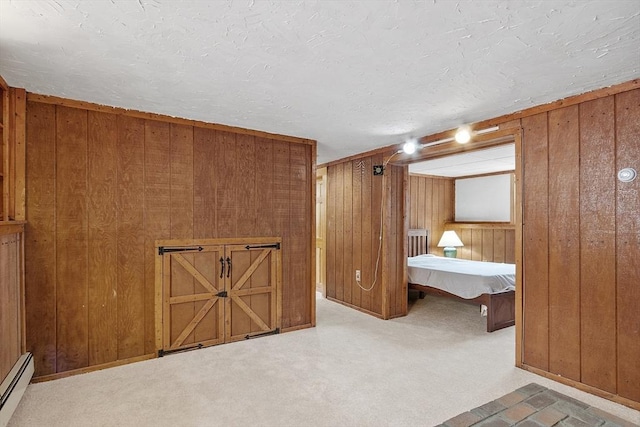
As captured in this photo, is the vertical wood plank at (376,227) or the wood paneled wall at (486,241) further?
Answer: the wood paneled wall at (486,241)

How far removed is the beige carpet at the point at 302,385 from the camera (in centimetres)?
227

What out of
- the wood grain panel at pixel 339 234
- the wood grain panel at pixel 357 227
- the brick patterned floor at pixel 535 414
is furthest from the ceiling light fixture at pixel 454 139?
the brick patterned floor at pixel 535 414

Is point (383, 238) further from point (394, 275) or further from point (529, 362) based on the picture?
point (529, 362)

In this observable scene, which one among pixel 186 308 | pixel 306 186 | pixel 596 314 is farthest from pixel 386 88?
pixel 186 308

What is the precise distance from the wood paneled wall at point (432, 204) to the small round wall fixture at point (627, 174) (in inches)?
170

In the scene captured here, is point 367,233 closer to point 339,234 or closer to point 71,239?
point 339,234

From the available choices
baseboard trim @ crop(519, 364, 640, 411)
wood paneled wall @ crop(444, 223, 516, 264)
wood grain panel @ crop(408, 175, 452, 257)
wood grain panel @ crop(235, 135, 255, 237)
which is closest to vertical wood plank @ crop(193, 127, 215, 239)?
wood grain panel @ crop(235, 135, 255, 237)

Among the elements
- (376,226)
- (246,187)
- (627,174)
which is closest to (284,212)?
(246,187)

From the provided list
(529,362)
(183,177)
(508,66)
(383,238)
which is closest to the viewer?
(508,66)

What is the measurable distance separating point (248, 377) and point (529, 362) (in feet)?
7.90

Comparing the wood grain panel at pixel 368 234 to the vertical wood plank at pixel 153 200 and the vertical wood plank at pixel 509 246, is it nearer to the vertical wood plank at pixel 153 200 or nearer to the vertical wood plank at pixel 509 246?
the vertical wood plank at pixel 153 200

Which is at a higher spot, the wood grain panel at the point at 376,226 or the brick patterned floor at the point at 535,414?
the wood grain panel at the point at 376,226

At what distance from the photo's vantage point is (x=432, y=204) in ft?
23.5

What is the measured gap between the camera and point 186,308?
3.41 meters
